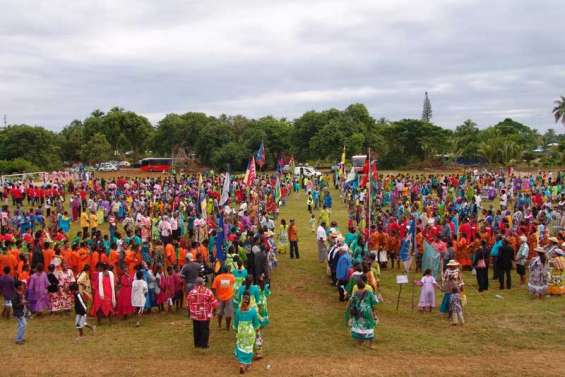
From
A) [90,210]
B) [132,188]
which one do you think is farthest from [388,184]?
[90,210]

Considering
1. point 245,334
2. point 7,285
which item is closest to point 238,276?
Answer: point 245,334

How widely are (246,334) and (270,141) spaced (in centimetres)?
5505

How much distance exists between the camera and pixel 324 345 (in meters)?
9.48

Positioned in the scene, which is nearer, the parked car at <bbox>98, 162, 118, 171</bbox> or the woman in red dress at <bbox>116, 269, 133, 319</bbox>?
the woman in red dress at <bbox>116, 269, 133, 319</bbox>

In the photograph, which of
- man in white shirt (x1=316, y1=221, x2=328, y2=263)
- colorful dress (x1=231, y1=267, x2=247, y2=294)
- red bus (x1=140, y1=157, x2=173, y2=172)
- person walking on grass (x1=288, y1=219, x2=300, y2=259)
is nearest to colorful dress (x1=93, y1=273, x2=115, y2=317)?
colorful dress (x1=231, y1=267, x2=247, y2=294)

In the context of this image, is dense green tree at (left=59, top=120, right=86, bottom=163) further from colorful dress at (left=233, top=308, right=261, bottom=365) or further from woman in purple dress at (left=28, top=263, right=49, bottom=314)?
colorful dress at (left=233, top=308, right=261, bottom=365)

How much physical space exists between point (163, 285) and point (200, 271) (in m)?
0.97

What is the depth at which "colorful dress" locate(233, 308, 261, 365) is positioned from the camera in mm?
8344

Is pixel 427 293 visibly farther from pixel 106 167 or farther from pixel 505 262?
pixel 106 167

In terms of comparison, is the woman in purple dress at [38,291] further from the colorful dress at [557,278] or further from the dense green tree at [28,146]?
the dense green tree at [28,146]

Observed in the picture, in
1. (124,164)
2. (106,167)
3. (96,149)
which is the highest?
(96,149)

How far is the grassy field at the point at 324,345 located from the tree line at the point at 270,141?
42011mm

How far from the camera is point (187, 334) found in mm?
10219

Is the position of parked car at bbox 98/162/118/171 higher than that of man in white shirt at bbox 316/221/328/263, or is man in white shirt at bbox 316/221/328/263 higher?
parked car at bbox 98/162/118/171
